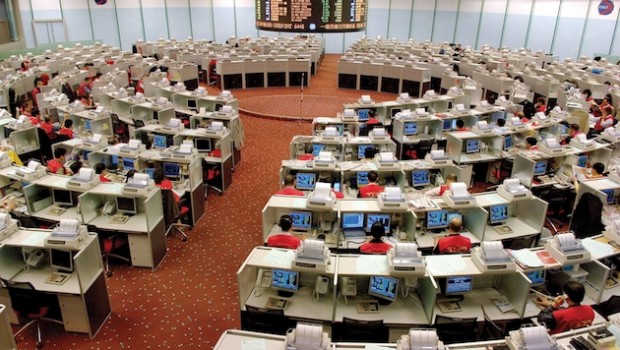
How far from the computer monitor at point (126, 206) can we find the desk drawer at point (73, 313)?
1941 mm

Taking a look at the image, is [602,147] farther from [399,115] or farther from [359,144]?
[359,144]

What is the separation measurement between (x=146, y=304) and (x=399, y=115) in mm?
7375

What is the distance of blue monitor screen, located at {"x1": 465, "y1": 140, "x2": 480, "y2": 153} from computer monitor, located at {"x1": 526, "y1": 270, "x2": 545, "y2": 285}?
499 centimetres

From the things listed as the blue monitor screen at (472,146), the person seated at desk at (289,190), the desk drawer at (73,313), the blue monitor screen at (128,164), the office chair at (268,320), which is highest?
the person seated at desk at (289,190)

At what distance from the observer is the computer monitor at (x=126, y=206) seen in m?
7.36

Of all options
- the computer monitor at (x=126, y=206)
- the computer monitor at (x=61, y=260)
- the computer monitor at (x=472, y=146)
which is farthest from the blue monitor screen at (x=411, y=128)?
the computer monitor at (x=61, y=260)

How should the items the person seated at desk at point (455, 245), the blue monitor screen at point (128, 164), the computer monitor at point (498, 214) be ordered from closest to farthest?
the person seated at desk at point (455, 245) < the computer monitor at point (498, 214) < the blue monitor screen at point (128, 164)

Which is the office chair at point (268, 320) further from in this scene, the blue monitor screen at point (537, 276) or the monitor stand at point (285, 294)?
the blue monitor screen at point (537, 276)

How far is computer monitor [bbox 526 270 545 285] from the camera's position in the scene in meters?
5.55

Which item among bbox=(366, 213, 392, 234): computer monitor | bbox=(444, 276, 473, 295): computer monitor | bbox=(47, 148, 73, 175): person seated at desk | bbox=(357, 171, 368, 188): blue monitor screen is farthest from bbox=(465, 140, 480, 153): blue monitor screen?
bbox=(47, 148, 73, 175): person seated at desk

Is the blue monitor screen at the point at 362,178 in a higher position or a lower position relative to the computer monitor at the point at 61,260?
higher

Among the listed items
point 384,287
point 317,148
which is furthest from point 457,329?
→ point 317,148

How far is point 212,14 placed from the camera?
92.2 feet

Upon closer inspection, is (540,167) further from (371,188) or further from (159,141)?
(159,141)
